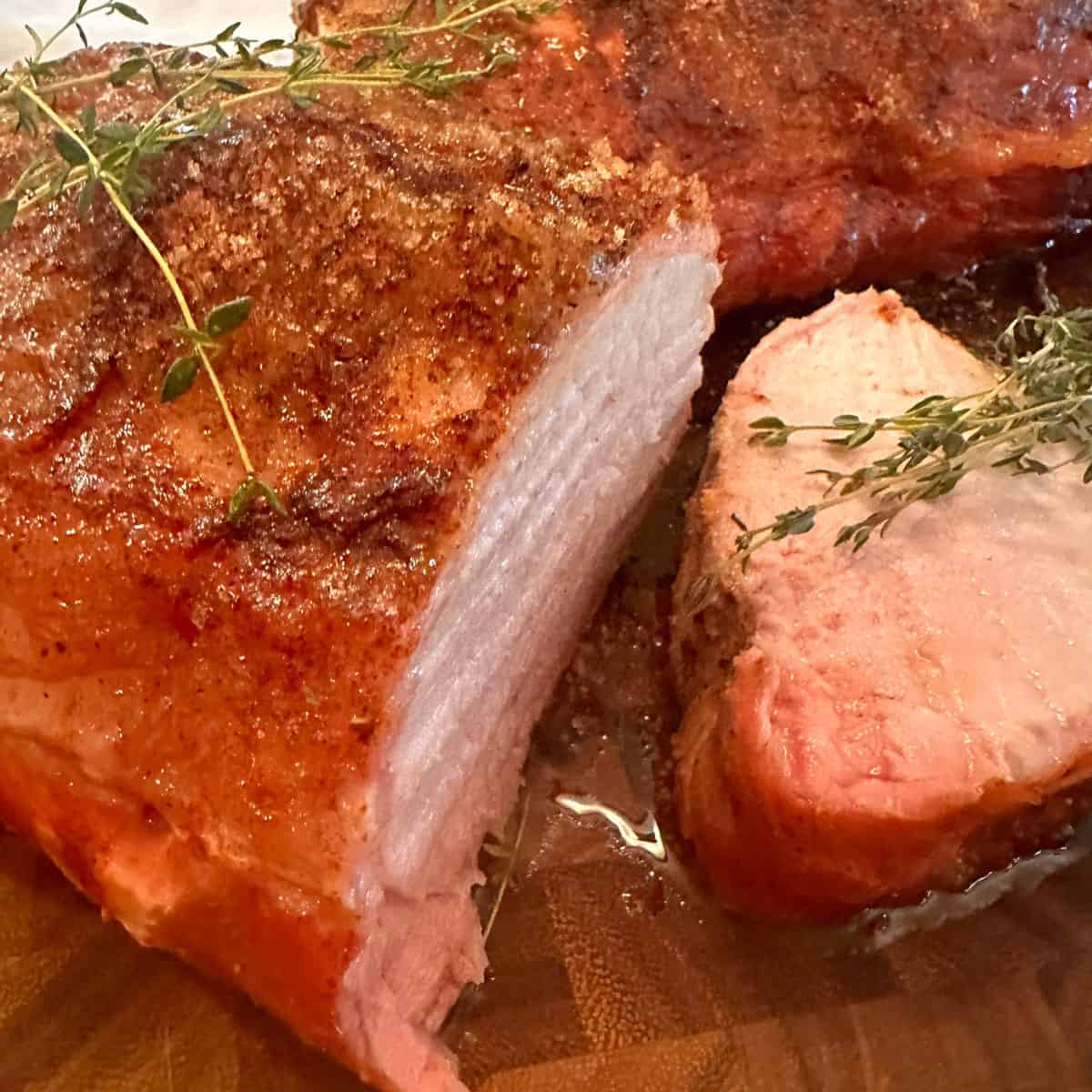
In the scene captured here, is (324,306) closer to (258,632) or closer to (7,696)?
(258,632)

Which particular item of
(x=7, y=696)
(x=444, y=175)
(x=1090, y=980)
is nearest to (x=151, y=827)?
(x=7, y=696)

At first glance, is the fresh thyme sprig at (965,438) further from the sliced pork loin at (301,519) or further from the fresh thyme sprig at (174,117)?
the fresh thyme sprig at (174,117)

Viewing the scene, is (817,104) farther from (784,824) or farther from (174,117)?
(784,824)

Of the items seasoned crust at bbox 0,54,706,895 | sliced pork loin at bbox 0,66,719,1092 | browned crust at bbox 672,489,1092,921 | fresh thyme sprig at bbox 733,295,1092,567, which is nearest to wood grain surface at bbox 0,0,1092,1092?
browned crust at bbox 672,489,1092,921

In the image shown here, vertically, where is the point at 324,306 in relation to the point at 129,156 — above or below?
below

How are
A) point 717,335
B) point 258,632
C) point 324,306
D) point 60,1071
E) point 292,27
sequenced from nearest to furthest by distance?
point 258,632, point 324,306, point 60,1071, point 717,335, point 292,27

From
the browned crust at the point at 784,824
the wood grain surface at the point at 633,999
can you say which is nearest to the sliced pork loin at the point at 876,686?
the browned crust at the point at 784,824
